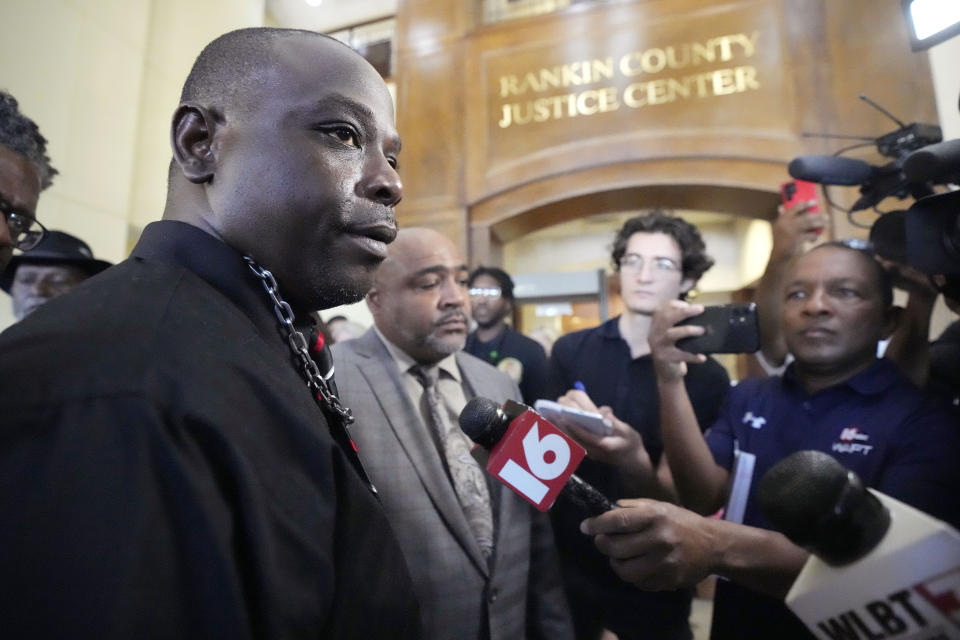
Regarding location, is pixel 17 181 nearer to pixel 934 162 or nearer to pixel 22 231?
pixel 22 231

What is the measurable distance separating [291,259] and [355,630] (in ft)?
1.60

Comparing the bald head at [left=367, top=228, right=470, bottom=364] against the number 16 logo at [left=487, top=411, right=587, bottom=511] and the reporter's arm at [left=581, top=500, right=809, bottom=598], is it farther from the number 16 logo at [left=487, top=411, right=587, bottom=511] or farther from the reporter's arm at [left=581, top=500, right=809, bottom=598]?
the reporter's arm at [left=581, top=500, right=809, bottom=598]

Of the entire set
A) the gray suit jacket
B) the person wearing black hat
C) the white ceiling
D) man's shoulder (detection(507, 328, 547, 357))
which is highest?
the white ceiling

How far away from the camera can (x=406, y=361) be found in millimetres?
1668

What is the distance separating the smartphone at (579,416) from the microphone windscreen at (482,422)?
423 mm

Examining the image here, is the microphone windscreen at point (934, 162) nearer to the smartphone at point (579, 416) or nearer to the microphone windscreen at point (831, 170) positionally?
the microphone windscreen at point (831, 170)

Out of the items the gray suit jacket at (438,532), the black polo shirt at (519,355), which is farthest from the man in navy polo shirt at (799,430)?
the black polo shirt at (519,355)

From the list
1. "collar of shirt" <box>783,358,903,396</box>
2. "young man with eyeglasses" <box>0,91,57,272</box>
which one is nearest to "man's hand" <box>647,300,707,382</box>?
"collar of shirt" <box>783,358,903,396</box>

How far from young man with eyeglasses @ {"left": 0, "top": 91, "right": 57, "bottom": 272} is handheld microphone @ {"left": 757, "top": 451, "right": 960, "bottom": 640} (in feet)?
5.37

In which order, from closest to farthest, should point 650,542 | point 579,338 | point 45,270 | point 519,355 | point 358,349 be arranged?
1. point 650,542
2. point 358,349
3. point 45,270
4. point 579,338
5. point 519,355

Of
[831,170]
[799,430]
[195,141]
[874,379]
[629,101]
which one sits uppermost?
[629,101]

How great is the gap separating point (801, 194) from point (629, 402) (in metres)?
0.93

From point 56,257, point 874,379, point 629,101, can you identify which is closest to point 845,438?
point 874,379

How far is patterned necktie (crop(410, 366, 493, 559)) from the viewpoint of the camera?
1395 millimetres
